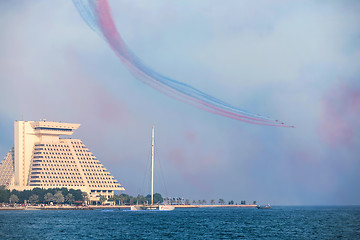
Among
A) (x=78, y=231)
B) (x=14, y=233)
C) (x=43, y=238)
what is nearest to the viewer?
(x=43, y=238)

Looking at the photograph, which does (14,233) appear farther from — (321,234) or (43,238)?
(321,234)

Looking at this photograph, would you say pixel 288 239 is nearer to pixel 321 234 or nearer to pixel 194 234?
pixel 321 234

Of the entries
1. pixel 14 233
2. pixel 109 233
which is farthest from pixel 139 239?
pixel 14 233

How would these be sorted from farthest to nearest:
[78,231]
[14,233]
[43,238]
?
[78,231] < [14,233] < [43,238]

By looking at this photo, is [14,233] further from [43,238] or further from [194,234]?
[194,234]

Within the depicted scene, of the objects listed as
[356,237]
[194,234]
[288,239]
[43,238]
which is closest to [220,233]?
[194,234]

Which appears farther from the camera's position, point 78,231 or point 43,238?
point 78,231

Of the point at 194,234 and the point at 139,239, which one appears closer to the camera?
the point at 139,239
